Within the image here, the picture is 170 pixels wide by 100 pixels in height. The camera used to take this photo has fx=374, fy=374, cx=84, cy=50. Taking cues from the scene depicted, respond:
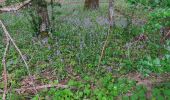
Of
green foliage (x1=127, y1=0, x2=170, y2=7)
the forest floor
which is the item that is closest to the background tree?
the forest floor

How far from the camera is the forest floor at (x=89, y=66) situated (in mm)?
6728

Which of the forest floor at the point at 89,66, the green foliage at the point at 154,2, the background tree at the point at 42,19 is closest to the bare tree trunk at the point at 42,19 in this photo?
the background tree at the point at 42,19

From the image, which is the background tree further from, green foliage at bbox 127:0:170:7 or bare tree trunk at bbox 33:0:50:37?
green foliage at bbox 127:0:170:7

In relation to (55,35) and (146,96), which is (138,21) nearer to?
(55,35)

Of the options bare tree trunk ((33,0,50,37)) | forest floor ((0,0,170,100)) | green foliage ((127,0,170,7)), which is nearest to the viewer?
green foliage ((127,0,170,7))

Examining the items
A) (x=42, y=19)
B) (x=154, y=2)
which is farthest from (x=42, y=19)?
(x=154, y=2)

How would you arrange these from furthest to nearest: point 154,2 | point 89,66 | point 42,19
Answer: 1. point 42,19
2. point 89,66
3. point 154,2

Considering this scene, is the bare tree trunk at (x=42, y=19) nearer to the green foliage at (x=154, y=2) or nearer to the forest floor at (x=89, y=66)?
the forest floor at (x=89, y=66)

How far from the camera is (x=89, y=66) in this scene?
7.75 meters

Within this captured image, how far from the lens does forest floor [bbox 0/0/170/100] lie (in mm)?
6728

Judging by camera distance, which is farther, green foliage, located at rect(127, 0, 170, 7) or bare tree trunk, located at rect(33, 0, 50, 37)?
bare tree trunk, located at rect(33, 0, 50, 37)

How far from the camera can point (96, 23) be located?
11.4 m

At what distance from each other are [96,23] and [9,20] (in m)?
3.34

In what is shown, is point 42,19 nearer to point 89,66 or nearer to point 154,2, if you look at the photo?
point 89,66
